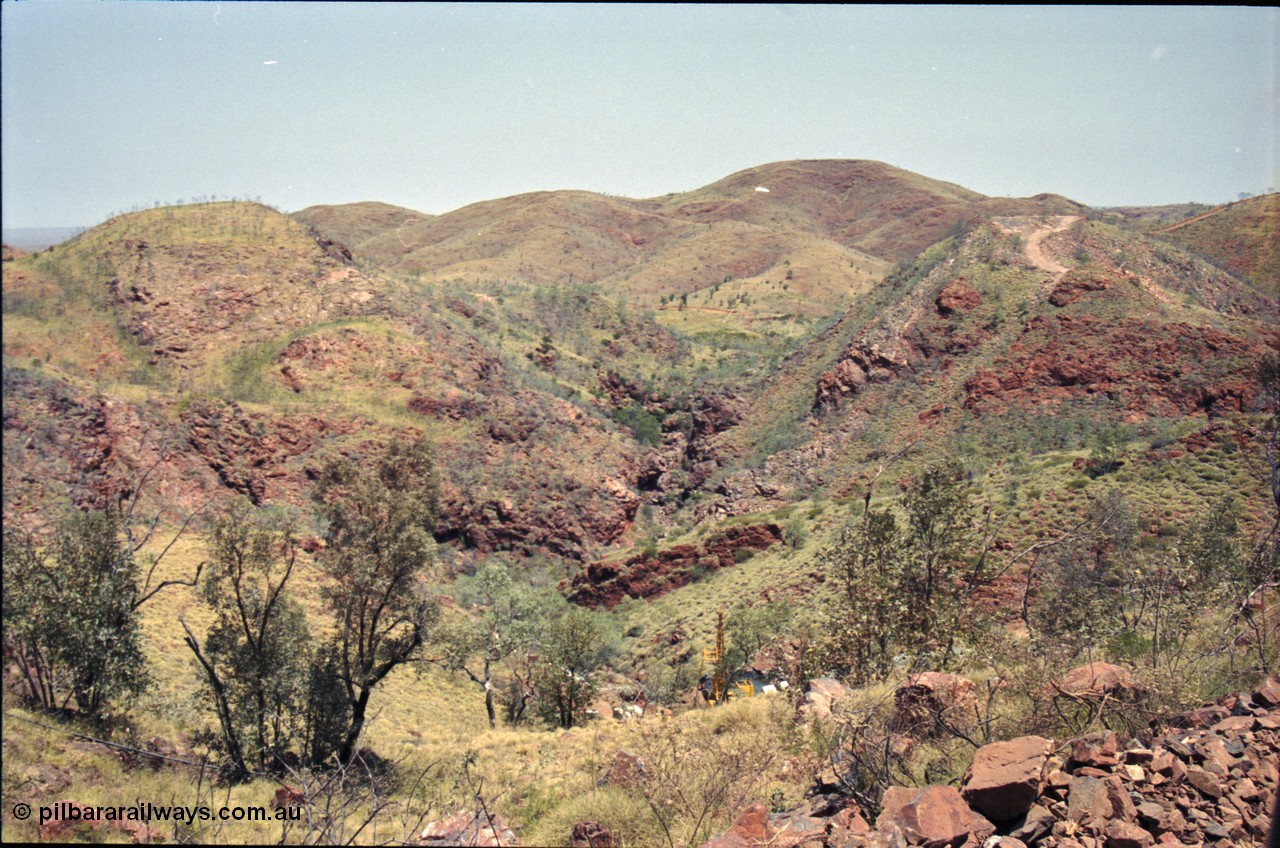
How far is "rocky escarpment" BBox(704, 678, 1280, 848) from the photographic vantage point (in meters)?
6.23

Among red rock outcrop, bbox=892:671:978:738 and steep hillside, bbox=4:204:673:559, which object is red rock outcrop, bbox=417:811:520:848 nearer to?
red rock outcrop, bbox=892:671:978:738

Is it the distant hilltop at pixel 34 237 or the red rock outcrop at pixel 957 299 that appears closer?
the distant hilltop at pixel 34 237

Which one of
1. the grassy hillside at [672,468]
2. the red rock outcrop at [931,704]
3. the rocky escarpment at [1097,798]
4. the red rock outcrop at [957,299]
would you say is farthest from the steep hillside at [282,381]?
the rocky escarpment at [1097,798]

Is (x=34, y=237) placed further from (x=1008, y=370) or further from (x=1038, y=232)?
(x=1038, y=232)

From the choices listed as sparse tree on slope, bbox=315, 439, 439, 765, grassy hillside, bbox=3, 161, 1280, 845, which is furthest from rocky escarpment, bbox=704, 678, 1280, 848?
sparse tree on slope, bbox=315, 439, 439, 765

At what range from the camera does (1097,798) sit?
6434mm

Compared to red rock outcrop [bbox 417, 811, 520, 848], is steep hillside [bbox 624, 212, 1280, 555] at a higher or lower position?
higher

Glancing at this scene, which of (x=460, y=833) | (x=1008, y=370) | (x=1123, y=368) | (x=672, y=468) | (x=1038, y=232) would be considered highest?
(x=1038, y=232)

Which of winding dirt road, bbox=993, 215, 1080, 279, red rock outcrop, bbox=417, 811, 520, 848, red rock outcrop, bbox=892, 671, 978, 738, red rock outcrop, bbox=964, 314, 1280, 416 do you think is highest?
winding dirt road, bbox=993, 215, 1080, 279

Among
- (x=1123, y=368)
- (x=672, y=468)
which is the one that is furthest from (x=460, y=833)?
(x=672, y=468)

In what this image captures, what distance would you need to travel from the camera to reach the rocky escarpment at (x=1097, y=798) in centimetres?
623

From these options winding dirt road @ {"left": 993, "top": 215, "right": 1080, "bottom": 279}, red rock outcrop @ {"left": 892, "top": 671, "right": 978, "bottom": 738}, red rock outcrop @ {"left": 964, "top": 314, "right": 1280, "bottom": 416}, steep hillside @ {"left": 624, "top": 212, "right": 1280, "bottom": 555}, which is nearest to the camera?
red rock outcrop @ {"left": 892, "top": 671, "right": 978, "bottom": 738}

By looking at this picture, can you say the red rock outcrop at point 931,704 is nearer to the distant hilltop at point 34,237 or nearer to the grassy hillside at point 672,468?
the grassy hillside at point 672,468

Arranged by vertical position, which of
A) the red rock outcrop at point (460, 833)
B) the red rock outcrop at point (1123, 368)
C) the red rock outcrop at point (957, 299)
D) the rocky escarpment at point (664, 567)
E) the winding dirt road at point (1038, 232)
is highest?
the winding dirt road at point (1038, 232)
